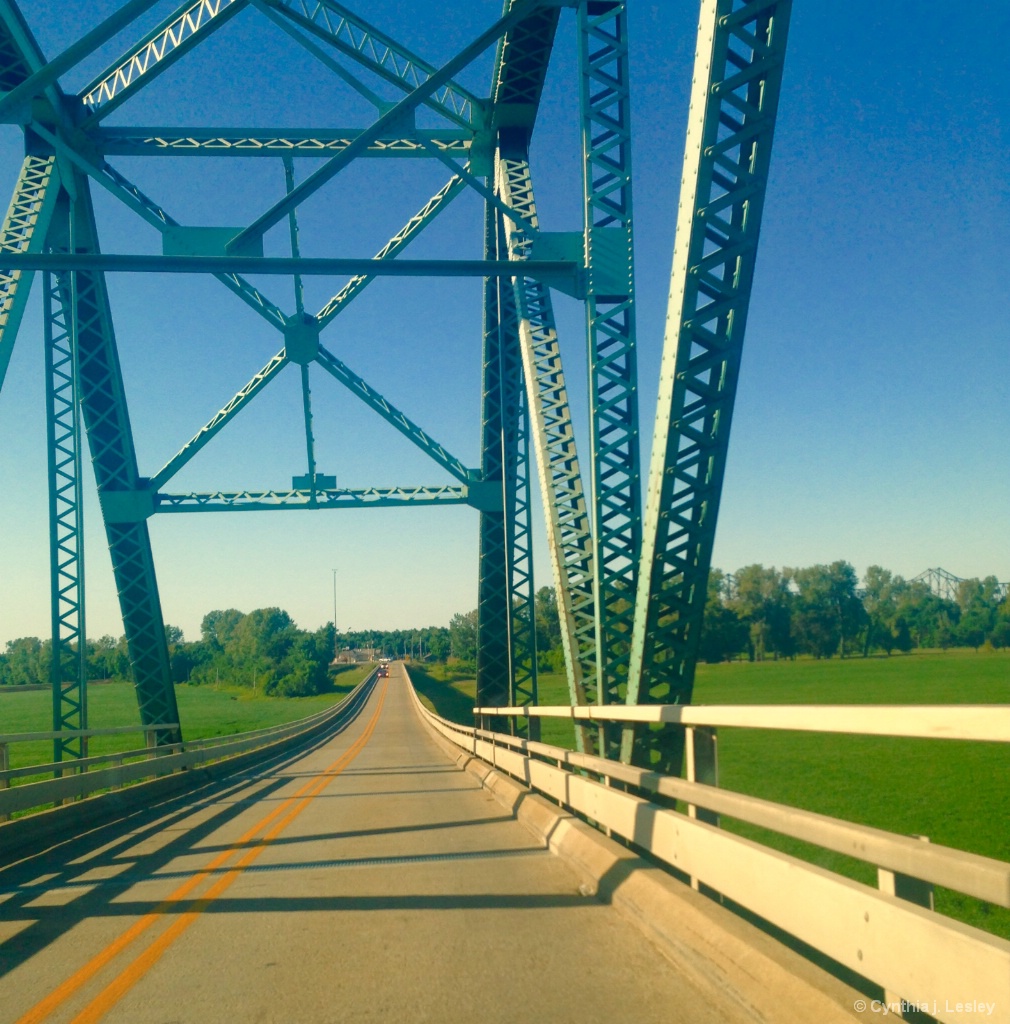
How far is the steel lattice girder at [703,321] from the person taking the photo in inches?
252

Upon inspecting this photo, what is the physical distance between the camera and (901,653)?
3556 inches

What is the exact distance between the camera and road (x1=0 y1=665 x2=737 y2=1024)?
13.7 feet

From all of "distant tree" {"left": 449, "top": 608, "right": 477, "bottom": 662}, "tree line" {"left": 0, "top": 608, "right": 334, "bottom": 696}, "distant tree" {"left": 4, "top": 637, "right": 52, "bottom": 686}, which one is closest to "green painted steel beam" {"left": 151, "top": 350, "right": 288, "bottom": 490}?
"tree line" {"left": 0, "top": 608, "right": 334, "bottom": 696}

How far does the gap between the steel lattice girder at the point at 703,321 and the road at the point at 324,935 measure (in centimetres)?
219

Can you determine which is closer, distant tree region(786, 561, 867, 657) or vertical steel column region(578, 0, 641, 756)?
vertical steel column region(578, 0, 641, 756)

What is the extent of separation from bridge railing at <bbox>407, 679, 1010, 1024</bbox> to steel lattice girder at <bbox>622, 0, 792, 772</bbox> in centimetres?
236

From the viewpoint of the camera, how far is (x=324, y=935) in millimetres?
5371

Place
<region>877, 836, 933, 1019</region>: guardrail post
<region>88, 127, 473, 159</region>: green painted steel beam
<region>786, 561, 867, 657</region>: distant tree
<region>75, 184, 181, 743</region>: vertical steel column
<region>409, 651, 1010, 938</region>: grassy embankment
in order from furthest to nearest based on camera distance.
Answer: <region>786, 561, 867, 657</region>: distant tree, <region>75, 184, 181, 743</region>: vertical steel column, <region>88, 127, 473, 159</region>: green painted steel beam, <region>409, 651, 1010, 938</region>: grassy embankment, <region>877, 836, 933, 1019</region>: guardrail post

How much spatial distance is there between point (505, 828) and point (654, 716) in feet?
13.4

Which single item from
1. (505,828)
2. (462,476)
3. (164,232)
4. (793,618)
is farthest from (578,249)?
(793,618)

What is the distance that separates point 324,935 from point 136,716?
71.6m

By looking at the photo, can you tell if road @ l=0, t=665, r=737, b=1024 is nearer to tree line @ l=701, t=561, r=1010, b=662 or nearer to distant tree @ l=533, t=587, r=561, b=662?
tree line @ l=701, t=561, r=1010, b=662

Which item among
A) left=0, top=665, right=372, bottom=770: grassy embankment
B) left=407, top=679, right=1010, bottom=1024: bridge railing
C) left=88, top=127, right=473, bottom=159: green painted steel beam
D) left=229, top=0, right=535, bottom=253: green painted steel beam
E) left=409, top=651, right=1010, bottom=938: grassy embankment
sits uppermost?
left=88, top=127, right=473, bottom=159: green painted steel beam

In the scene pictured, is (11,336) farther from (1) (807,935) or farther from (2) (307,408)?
(1) (807,935)
